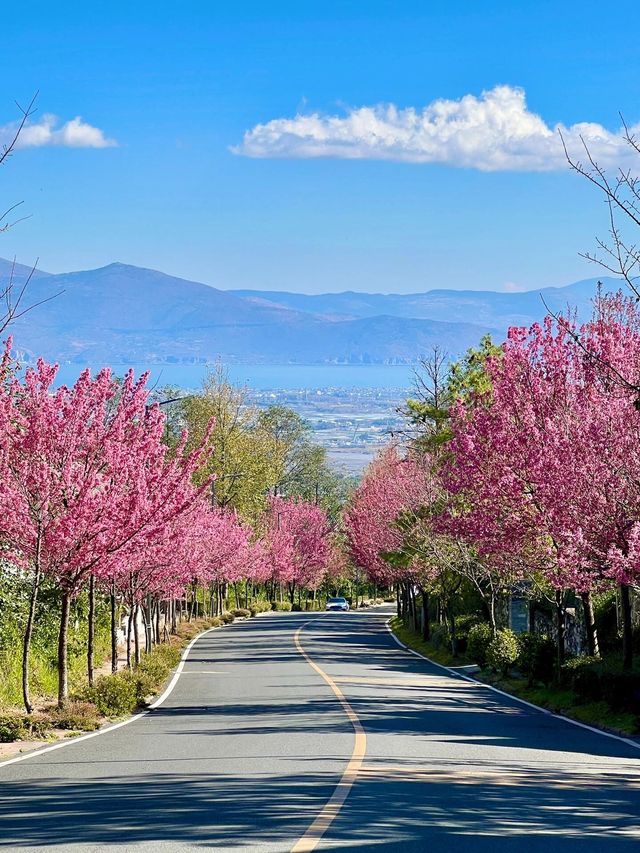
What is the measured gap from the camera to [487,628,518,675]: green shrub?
30.4m

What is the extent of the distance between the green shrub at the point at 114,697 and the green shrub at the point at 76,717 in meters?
0.71

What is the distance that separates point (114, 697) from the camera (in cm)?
2173

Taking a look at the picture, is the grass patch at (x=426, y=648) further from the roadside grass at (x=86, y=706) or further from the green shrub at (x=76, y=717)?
the green shrub at (x=76, y=717)

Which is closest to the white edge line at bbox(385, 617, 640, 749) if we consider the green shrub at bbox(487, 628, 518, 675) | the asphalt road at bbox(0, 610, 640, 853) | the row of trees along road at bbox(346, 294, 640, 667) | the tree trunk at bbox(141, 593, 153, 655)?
the asphalt road at bbox(0, 610, 640, 853)

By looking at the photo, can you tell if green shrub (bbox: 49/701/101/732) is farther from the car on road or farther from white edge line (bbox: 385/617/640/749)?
the car on road

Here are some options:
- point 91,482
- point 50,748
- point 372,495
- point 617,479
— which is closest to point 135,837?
point 50,748

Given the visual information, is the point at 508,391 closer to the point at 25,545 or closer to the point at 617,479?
the point at 617,479

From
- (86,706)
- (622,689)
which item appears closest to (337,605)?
(622,689)

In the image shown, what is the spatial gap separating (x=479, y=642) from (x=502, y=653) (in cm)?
415

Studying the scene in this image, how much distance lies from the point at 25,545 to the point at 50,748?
4.76 meters

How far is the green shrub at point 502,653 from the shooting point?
30391 millimetres

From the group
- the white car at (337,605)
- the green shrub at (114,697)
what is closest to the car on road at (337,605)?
the white car at (337,605)

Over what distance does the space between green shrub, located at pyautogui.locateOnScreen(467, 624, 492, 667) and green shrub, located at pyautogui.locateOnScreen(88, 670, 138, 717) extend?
13.7m

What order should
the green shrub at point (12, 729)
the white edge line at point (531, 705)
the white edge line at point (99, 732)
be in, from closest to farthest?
the white edge line at point (99, 732)
the green shrub at point (12, 729)
the white edge line at point (531, 705)
